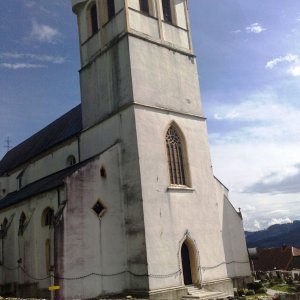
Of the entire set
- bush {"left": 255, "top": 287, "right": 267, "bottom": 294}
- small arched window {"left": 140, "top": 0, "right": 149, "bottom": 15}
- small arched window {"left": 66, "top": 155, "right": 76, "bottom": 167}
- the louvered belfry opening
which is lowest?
bush {"left": 255, "top": 287, "right": 267, "bottom": 294}

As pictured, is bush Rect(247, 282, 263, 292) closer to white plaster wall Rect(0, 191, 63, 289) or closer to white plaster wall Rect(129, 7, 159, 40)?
white plaster wall Rect(0, 191, 63, 289)

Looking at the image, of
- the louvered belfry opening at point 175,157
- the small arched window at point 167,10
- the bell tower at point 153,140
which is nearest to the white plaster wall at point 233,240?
the bell tower at point 153,140

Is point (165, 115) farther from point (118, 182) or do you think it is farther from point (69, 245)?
point (69, 245)

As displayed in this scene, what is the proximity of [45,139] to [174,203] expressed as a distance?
50.9ft

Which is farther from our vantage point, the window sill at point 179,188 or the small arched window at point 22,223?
the small arched window at point 22,223

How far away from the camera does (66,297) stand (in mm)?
17625

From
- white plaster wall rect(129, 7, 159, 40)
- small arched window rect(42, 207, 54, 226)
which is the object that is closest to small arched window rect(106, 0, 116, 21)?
white plaster wall rect(129, 7, 159, 40)

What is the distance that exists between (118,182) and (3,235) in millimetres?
9017

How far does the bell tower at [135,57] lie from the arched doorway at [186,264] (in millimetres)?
7952

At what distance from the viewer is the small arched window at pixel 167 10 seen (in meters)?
24.4

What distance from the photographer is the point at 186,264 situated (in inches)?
830

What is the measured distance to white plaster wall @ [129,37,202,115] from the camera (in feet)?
71.2

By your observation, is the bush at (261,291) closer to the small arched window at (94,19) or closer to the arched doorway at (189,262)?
the arched doorway at (189,262)

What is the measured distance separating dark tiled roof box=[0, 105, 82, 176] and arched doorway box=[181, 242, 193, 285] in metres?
10.2
